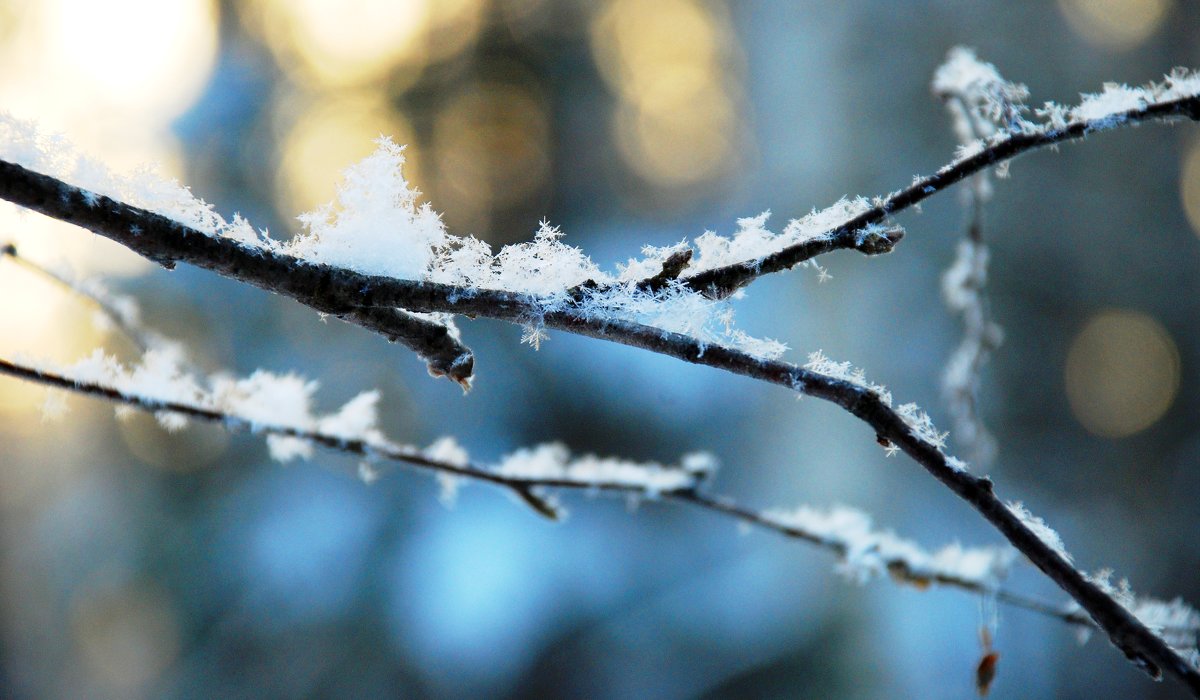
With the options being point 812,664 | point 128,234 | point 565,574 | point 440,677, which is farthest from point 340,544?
point 128,234

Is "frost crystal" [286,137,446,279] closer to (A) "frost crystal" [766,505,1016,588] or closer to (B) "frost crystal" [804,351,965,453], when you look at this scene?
(B) "frost crystal" [804,351,965,453]

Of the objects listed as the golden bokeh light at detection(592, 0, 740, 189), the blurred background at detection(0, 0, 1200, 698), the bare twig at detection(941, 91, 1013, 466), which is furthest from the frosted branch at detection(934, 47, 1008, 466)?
the golden bokeh light at detection(592, 0, 740, 189)

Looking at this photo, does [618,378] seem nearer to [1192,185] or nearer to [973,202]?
[1192,185]

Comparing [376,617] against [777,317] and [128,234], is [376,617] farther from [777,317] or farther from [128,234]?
[128,234]

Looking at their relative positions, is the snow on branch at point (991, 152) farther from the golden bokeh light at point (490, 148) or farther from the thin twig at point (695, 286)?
the golden bokeh light at point (490, 148)

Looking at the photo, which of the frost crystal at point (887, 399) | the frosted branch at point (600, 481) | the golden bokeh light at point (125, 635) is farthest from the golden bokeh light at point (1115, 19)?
the golden bokeh light at point (125, 635)
